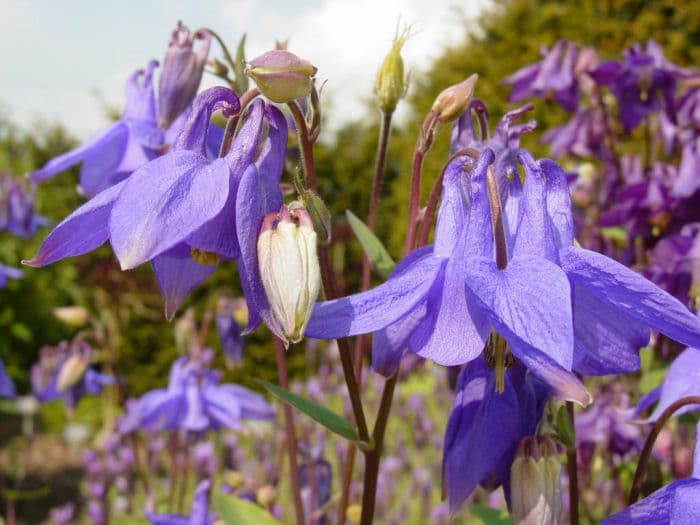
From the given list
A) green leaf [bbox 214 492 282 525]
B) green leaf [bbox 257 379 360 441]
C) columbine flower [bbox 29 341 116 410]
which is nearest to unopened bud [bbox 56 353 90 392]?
columbine flower [bbox 29 341 116 410]

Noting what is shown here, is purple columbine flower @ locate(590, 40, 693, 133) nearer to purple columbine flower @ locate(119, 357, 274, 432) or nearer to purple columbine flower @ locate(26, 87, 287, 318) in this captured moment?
purple columbine flower @ locate(119, 357, 274, 432)

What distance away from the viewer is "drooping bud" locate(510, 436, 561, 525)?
76cm

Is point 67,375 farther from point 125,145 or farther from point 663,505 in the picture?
point 663,505

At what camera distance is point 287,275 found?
666 millimetres

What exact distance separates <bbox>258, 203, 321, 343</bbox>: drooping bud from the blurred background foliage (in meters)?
4.18

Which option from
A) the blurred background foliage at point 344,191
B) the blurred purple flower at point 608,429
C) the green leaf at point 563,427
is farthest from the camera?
the blurred background foliage at point 344,191

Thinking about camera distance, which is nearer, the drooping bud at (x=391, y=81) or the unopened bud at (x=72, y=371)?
the drooping bud at (x=391, y=81)

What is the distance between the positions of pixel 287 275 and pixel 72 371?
1.82 meters

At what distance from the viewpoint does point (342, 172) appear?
799 cm

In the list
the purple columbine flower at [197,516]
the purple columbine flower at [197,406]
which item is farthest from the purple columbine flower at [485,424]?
the purple columbine flower at [197,406]

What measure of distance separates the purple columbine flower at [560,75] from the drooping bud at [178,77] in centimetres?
115

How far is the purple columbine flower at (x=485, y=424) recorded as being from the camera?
79 centimetres

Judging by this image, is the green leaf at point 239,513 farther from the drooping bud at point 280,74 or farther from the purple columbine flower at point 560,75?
the purple columbine flower at point 560,75

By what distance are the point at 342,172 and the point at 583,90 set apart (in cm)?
595
